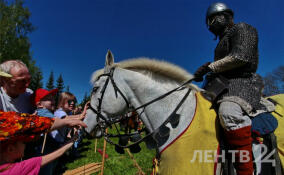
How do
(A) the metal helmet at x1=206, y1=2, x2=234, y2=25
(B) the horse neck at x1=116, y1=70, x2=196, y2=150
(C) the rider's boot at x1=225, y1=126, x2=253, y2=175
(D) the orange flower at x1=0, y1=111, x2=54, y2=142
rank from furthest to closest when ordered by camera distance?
(A) the metal helmet at x1=206, y1=2, x2=234, y2=25 < (B) the horse neck at x1=116, y1=70, x2=196, y2=150 < (C) the rider's boot at x1=225, y1=126, x2=253, y2=175 < (D) the orange flower at x1=0, y1=111, x2=54, y2=142

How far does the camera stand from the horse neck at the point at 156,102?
6.25 ft

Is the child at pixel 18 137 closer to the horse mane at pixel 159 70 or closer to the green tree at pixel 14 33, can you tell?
the horse mane at pixel 159 70

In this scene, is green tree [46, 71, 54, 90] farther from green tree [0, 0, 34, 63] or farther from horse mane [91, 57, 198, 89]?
horse mane [91, 57, 198, 89]

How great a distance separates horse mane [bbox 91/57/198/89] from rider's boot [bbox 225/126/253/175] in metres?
0.78

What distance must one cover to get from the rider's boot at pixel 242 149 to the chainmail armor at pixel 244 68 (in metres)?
0.38

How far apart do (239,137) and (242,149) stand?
0.42 feet

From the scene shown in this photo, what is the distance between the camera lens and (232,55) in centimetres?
183

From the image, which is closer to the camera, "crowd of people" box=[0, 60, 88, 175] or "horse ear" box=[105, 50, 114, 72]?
"crowd of people" box=[0, 60, 88, 175]

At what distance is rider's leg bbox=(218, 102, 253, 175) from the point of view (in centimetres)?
154

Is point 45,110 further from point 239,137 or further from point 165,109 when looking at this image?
point 239,137

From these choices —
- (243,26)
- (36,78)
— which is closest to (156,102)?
(243,26)

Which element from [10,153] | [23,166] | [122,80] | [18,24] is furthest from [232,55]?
[18,24]

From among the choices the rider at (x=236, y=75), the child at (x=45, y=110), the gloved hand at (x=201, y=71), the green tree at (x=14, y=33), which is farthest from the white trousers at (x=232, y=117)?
the green tree at (x=14, y=33)

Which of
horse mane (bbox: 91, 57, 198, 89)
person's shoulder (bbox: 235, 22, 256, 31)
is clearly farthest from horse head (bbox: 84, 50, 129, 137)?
person's shoulder (bbox: 235, 22, 256, 31)
